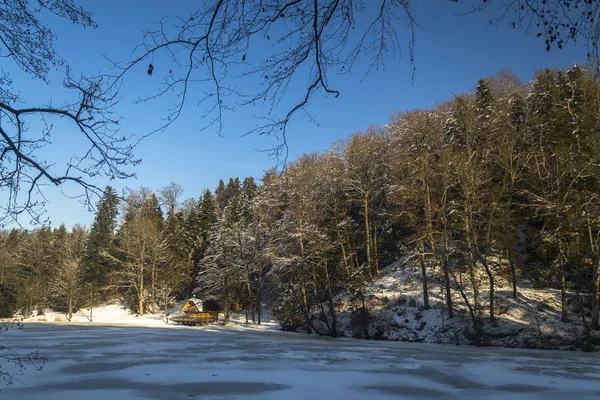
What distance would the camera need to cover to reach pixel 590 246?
21.6 m

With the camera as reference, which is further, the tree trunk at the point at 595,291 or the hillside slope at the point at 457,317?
the hillside slope at the point at 457,317

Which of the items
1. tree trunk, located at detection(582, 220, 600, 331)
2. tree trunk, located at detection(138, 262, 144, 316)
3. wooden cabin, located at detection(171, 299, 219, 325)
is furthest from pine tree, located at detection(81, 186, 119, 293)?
tree trunk, located at detection(582, 220, 600, 331)

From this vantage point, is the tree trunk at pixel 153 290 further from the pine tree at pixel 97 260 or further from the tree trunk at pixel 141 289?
the pine tree at pixel 97 260

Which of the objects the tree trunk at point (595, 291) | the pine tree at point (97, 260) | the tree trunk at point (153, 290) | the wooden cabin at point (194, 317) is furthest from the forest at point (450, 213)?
the pine tree at point (97, 260)

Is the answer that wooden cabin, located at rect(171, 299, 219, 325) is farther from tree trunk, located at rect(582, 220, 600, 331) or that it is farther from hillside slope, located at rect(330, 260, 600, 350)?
tree trunk, located at rect(582, 220, 600, 331)

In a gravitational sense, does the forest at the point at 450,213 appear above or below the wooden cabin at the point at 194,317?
above

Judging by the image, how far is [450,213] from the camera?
74.8 feet

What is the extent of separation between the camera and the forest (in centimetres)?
2114

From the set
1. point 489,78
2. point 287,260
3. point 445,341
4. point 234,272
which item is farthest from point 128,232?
point 489,78

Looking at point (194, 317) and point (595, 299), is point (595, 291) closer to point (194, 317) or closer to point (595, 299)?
point (595, 299)

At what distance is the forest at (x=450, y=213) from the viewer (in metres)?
21.1

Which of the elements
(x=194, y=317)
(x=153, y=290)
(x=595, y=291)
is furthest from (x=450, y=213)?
(x=153, y=290)

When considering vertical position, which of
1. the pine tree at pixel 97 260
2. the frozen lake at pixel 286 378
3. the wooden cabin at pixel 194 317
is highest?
the pine tree at pixel 97 260

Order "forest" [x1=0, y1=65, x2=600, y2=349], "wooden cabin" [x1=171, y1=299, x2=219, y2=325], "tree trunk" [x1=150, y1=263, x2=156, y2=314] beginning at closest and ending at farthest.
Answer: "forest" [x1=0, y1=65, x2=600, y2=349]
"wooden cabin" [x1=171, y1=299, x2=219, y2=325]
"tree trunk" [x1=150, y1=263, x2=156, y2=314]
